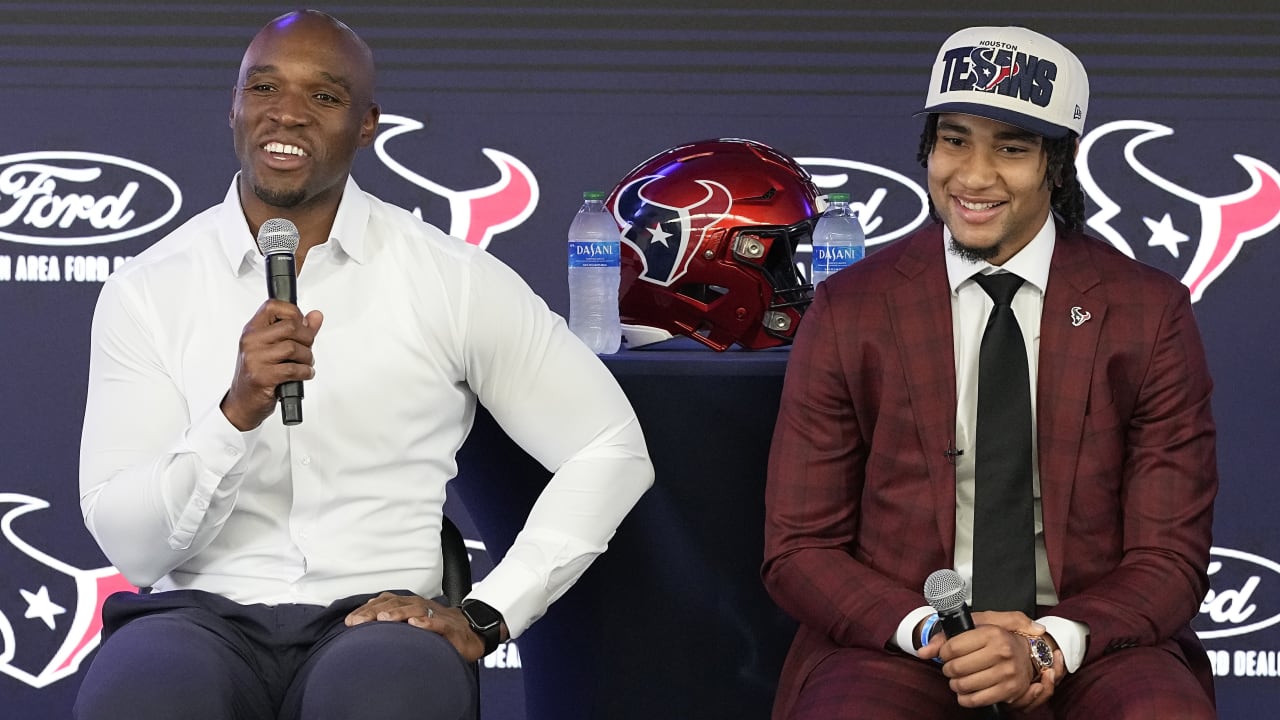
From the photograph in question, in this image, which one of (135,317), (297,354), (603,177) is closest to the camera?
(297,354)

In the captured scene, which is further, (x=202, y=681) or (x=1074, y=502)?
(x=1074, y=502)

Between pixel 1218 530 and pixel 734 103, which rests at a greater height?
pixel 734 103

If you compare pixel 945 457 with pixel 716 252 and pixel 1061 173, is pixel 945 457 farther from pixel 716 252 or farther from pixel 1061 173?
pixel 716 252

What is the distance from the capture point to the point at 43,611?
411cm

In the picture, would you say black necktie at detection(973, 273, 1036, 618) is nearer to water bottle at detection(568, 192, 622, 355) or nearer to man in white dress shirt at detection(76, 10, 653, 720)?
man in white dress shirt at detection(76, 10, 653, 720)

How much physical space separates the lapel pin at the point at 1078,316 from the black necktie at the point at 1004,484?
82mm

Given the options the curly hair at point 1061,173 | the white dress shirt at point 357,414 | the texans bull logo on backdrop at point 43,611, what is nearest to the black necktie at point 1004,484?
the curly hair at point 1061,173

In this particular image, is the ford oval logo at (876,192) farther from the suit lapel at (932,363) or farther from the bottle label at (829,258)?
the suit lapel at (932,363)

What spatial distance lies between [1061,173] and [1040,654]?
30.2 inches

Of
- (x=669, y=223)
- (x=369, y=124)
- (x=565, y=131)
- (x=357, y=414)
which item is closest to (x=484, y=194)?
(x=565, y=131)

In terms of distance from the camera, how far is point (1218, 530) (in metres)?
4.11

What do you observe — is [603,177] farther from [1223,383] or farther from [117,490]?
[117,490]

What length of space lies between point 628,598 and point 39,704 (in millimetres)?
2099

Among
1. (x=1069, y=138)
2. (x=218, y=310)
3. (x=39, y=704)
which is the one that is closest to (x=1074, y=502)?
(x=1069, y=138)
